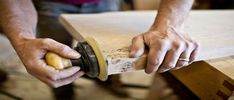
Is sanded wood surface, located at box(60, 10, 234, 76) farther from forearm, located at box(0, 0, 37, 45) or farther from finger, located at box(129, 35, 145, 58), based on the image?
forearm, located at box(0, 0, 37, 45)

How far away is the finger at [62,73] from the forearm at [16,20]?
0.15 m

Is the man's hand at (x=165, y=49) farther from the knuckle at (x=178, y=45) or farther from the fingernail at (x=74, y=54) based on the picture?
the fingernail at (x=74, y=54)

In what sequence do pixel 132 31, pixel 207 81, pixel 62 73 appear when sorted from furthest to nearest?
1. pixel 132 31
2. pixel 207 81
3. pixel 62 73

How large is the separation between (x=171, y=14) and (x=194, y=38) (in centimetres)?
11

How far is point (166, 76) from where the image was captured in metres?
0.93

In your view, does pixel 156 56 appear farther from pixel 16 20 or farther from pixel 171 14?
pixel 16 20

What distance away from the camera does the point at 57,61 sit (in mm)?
536

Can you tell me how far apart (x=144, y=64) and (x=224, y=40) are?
27 cm

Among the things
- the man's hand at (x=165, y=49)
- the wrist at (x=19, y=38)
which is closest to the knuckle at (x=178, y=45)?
the man's hand at (x=165, y=49)

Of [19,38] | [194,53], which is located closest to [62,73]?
[19,38]

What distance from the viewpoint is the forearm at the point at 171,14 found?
2.18 ft

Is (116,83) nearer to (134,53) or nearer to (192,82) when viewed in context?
(192,82)

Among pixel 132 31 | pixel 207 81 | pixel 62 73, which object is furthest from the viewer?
pixel 132 31

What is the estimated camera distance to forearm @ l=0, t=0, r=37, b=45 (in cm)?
65
